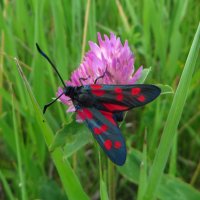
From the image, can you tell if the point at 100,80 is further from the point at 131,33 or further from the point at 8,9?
the point at 8,9

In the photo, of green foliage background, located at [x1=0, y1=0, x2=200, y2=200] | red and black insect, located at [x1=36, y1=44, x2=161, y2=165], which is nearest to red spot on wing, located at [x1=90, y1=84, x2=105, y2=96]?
red and black insect, located at [x1=36, y1=44, x2=161, y2=165]

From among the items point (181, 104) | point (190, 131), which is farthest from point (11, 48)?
point (181, 104)

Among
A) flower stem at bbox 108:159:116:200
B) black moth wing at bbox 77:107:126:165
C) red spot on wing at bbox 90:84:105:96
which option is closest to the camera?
black moth wing at bbox 77:107:126:165

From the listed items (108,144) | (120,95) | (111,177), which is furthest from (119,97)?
(111,177)

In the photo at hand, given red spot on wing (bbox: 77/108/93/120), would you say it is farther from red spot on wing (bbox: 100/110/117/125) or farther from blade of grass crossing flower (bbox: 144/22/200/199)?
blade of grass crossing flower (bbox: 144/22/200/199)

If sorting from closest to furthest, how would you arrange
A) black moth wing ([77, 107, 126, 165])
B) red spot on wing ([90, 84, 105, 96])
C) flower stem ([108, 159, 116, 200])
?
black moth wing ([77, 107, 126, 165]) → red spot on wing ([90, 84, 105, 96]) → flower stem ([108, 159, 116, 200])

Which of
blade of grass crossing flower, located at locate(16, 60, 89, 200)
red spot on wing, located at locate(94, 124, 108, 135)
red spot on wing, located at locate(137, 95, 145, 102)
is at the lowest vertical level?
blade of grass crossing flower, located at locate(16, 60, 89, 200)

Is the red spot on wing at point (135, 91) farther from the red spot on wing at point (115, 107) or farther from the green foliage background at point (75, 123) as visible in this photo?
the green foliage background at point (75, 123)

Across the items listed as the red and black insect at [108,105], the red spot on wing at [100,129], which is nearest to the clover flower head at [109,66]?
the red and black insect at [108,105]
